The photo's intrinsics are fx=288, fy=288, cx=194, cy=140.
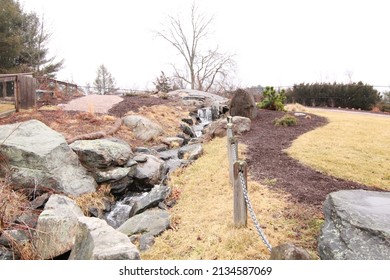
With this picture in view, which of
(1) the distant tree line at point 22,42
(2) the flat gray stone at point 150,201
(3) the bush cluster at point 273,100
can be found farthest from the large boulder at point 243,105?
(1) the distant tree line at point 22,42

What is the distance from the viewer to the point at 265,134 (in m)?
9.82

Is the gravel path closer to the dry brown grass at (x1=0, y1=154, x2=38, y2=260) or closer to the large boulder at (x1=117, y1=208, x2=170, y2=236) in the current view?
the dry brown grass at (x1=0, y1=154, x2=38, y2=260)

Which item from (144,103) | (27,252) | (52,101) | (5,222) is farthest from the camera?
(144,103)

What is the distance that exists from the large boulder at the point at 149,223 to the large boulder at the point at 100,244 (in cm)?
108

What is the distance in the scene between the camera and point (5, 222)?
169 inches

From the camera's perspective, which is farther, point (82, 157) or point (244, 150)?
point (244, 150)

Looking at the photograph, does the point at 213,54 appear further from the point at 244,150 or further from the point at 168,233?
the point at 168,233

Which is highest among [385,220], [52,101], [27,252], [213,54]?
[213,54]

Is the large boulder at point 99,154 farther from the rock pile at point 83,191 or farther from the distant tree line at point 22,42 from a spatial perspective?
the distant tree line at point 22,42

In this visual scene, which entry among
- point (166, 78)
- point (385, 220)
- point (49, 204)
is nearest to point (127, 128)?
point (49, 204)

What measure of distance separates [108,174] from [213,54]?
2786 centimetres
